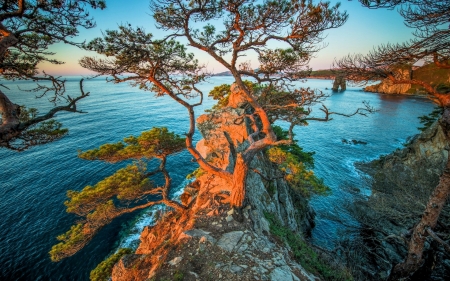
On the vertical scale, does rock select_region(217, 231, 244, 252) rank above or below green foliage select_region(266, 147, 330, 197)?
above

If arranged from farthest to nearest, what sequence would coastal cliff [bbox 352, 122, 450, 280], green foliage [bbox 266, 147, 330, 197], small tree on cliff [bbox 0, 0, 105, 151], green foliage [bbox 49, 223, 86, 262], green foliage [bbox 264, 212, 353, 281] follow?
green foliage [bbox 266, 147, 330, 197], green foliage [bbox 49, 223, 86, 262], coastal cliff [bbox 352, 122, 450, 280], green foliage [bbox 264, 212, 353, 281], small tree on cliff [bbox 0, 0, 105, 151]

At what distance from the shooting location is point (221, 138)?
47.4 feet

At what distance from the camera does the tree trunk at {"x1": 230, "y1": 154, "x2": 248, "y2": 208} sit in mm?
7916

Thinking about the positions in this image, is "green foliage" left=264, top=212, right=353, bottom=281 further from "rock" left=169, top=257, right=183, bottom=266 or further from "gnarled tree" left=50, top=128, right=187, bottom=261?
"gnarled tree" left=50, top=128, right=187, bottom=261

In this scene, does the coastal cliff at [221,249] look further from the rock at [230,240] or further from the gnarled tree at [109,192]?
the gnarled tree at [109,192]

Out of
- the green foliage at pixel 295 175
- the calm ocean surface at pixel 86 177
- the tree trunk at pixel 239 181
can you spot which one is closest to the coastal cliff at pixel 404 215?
the green foliage at pixel 295 175

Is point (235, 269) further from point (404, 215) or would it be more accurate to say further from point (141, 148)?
point (404, 215)

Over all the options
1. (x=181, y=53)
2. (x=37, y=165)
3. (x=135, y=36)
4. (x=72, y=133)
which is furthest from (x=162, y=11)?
(x=72, y=133)

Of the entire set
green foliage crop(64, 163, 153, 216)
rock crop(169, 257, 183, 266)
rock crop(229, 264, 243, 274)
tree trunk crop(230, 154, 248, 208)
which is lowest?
green foliage crop(64, 163, 153, 216)

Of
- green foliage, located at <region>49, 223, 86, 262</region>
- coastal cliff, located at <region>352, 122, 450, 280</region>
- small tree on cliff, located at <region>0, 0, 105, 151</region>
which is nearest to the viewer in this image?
small tree on cliff, located at <region>0, 0, 105, 151</region>

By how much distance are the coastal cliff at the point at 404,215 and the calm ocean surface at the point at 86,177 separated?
4933mm

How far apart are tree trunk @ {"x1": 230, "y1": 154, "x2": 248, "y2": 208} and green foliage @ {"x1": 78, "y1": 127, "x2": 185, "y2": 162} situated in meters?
6.84

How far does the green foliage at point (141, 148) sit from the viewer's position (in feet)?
39.9

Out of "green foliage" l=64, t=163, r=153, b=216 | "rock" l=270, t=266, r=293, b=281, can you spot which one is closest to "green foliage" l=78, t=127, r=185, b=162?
"green foliage" l=64, t=163, r=153, b=216
